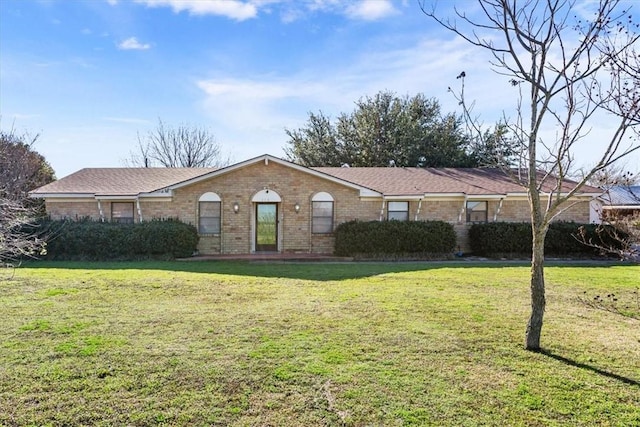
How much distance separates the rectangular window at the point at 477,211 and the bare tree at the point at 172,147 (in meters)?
28.5

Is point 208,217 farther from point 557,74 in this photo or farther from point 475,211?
point 557,74

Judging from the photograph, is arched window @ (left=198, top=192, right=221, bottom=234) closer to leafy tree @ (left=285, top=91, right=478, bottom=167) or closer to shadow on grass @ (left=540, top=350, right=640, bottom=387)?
shadow on grass @ (left=540, top=350, right=640, bottom=387)

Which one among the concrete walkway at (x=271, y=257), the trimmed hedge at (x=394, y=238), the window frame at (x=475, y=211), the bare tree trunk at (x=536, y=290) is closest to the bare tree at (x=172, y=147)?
the concrete walkway at (x=271, y=257)

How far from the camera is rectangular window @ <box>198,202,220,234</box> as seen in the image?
1845 centimetres

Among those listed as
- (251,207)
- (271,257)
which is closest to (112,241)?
(251,207)

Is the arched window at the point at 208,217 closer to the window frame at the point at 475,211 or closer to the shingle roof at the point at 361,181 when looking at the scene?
the shingle roof at the point at 361,181

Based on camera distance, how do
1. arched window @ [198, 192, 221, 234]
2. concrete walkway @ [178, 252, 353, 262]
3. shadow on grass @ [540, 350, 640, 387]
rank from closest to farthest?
shadow on grass @ [540, 350, 640, 387] → concrete walkway @ [178, 252, 353, 262] → arched window @ [198, 192, 221, 234]

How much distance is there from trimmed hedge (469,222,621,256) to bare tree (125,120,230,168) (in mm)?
30200

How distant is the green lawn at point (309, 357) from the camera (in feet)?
13.0

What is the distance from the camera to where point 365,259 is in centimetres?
1747

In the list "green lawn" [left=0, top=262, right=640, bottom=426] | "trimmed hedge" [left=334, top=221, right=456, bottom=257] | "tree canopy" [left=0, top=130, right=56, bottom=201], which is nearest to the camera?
"green lawn" [left=0, top=262, right=640, bottom=426]

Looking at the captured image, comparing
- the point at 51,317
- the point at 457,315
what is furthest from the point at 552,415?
Answer: the point at 51,317

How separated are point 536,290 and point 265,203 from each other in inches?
558

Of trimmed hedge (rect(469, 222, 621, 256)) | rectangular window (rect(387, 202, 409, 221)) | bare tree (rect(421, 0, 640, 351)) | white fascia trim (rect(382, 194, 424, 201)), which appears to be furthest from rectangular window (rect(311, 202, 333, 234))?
bare tree (rect(421, 0, 640, 351))
